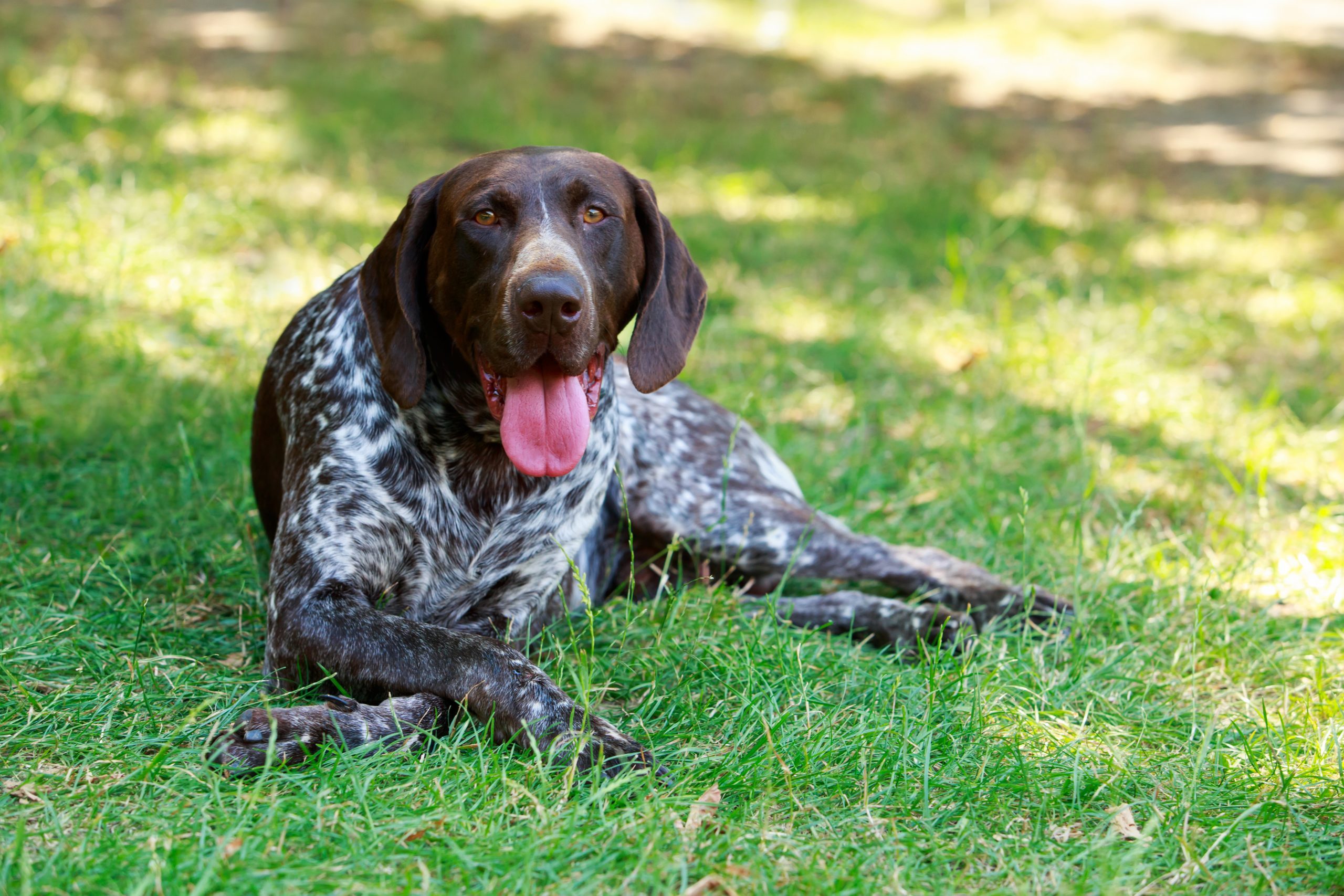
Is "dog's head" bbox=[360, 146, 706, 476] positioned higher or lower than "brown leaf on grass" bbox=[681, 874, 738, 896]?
higher

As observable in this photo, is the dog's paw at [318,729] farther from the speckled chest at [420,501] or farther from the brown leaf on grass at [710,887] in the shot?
the brown leaf on grass at [710,887]

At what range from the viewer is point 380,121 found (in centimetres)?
812

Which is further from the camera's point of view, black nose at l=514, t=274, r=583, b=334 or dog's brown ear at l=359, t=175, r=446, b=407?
dog's brown ear at l=359, t=175, r=446, b=407

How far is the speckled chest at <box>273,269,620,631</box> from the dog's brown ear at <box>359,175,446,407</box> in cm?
12

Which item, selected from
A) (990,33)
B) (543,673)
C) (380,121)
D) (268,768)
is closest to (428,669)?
(543,673)

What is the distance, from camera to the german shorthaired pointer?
2.79m

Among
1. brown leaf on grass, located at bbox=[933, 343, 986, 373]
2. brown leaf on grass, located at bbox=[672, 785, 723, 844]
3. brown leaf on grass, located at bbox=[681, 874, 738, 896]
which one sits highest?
brown leaf on grass, located at bbox=[933, 343, 986, 373]

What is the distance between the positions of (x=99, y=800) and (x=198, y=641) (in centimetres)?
86

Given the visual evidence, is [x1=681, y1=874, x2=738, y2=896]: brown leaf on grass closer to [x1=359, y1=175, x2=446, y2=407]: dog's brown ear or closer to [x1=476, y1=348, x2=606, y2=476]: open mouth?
[x1=476, y1=348, x2=606, y2=476]: open mouth

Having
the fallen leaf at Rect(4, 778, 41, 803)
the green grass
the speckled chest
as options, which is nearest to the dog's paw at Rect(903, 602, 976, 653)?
the green grass

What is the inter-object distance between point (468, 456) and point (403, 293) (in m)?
0.43

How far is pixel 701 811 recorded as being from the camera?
2518 mm

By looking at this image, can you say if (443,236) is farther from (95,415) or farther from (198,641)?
(95,415)

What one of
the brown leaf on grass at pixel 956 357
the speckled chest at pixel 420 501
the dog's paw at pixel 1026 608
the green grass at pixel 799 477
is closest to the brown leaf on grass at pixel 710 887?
the green grass at pixel 799 477
